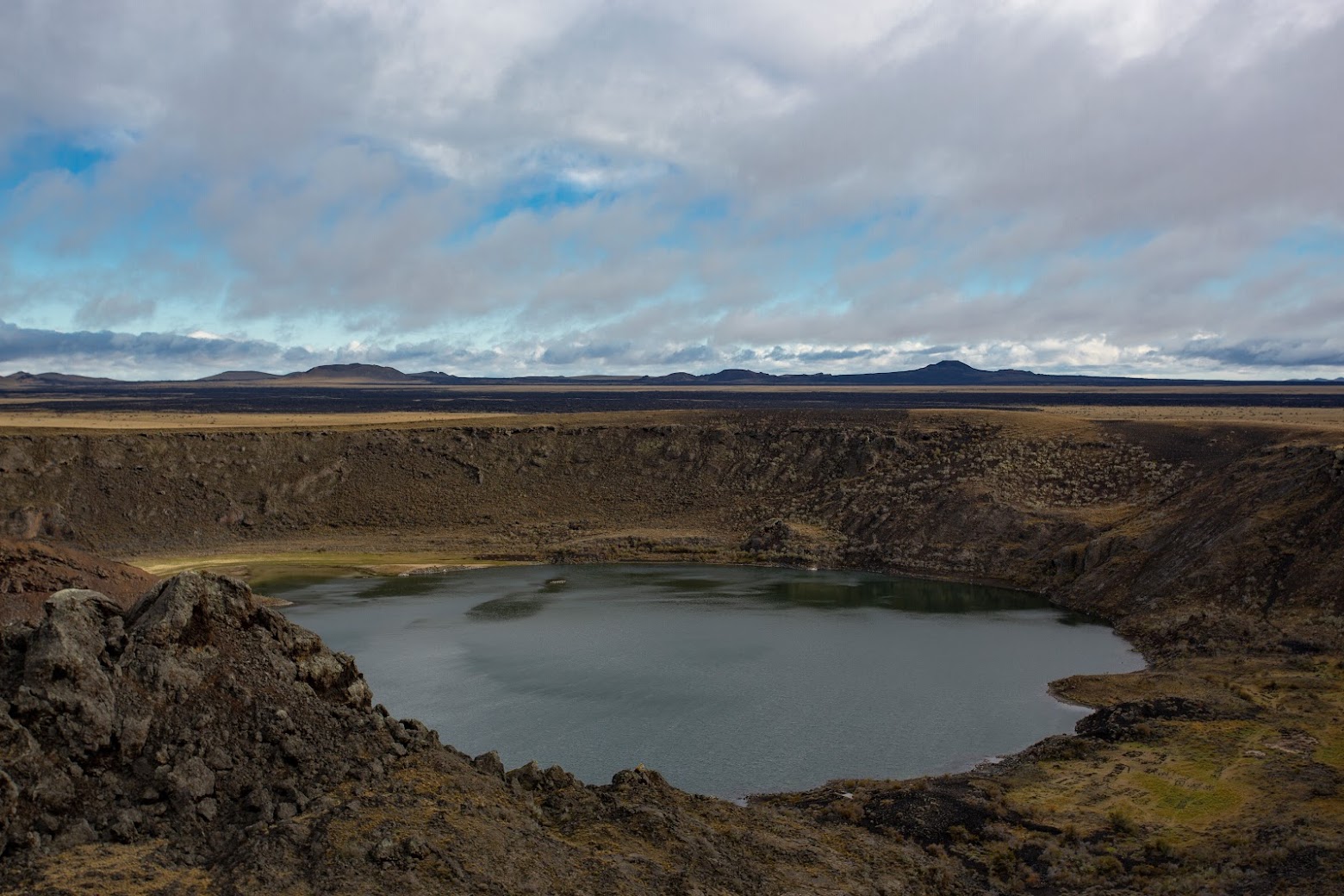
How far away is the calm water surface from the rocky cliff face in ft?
17.6

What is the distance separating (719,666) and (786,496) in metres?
40.8

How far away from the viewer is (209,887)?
15727 millimetres

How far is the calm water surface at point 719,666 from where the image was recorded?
1228 inches

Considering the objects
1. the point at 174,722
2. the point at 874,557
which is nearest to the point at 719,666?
the point at 174,722

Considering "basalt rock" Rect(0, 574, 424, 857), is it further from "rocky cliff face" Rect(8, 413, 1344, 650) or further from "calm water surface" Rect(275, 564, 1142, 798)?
"rocky cliff face" Rect(8, 413, 1344, 650)

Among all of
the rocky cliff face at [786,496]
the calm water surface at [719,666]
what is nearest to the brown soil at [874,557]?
the rocky cliff face at [786,496]

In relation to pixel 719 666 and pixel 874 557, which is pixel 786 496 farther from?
pixel 719 666

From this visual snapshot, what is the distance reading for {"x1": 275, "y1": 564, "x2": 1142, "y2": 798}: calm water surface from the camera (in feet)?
102

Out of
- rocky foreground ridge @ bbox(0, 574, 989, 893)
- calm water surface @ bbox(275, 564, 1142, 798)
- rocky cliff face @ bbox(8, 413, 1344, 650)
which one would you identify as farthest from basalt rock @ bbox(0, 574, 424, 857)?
rocky cliff face @ bbox(8, 413, 1344, 650)

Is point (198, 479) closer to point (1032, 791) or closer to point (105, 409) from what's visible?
point (1032, 791)

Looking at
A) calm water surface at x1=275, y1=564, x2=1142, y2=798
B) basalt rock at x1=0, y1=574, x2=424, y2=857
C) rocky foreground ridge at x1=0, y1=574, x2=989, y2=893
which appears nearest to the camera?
rocky foreground ridge at x1=0, y1=574, x2=989, y2=893

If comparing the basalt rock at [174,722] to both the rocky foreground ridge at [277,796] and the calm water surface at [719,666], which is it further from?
the calm water surface at [719,666]

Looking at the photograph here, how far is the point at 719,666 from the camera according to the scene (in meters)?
42.0

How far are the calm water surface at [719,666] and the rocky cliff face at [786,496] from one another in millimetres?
5376
